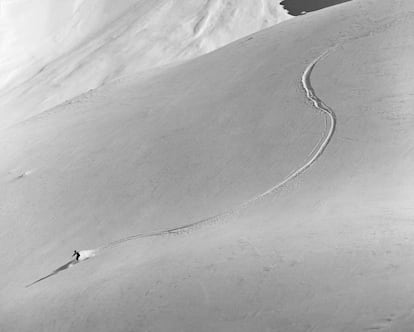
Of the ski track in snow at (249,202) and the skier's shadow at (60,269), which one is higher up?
the skier's shadow at (60,269)

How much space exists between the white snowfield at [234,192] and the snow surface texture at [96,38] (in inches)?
194

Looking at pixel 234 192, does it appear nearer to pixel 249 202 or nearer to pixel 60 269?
pixel 249 202

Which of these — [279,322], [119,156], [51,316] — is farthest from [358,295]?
[119,156]

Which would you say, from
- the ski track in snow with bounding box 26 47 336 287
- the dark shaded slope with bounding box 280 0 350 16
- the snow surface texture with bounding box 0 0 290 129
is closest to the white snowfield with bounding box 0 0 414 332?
the ski track in snow with bounding box 26 47 336 287

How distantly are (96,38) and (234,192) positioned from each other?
1089cm

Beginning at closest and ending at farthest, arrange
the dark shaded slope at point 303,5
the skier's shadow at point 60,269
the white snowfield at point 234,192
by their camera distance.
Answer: the white snowfield at point 234,192 → the skier's shadow at point 60,269 → the dark shaded slope at point 303,5

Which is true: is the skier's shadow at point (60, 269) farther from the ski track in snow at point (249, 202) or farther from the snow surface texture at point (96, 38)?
the snow surface texture at point (96, 38)

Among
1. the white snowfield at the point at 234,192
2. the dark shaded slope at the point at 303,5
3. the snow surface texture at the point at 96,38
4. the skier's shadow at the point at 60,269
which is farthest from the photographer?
the dark shaded slope at the point at 303,5

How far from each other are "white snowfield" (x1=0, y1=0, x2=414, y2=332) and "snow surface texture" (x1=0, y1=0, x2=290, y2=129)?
4.92m

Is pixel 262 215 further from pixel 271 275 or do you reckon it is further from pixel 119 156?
pixel 119 156

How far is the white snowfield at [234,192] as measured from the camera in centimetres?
425

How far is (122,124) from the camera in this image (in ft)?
27.6

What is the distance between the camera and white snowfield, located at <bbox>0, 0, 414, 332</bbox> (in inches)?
167

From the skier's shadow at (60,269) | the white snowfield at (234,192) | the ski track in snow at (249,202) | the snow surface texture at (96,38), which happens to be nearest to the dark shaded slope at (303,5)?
the snow surface texture at (96,38)
